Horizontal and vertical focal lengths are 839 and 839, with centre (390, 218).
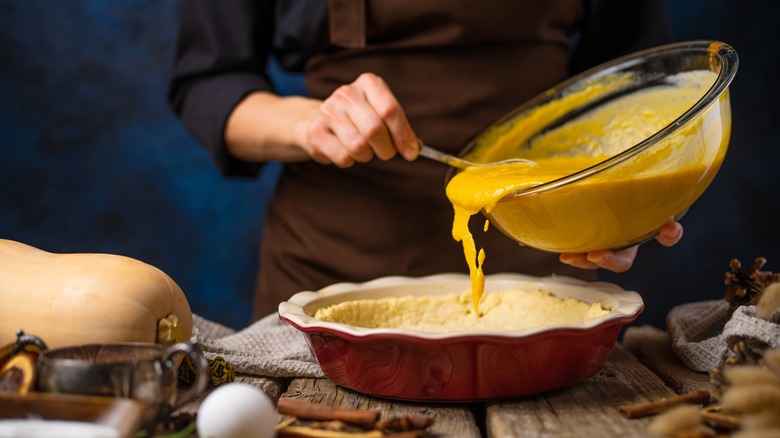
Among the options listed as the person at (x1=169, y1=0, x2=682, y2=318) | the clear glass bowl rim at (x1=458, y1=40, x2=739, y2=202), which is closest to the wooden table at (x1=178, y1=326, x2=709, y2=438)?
the clear glass bowl rim at (x1=458, y1=40, x2=739, y2=202)

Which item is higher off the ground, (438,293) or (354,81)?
(354,81)

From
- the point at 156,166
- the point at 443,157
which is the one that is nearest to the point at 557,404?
the point at 443,157

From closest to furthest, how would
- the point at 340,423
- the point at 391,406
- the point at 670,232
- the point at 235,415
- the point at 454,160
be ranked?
the point at 235,415
the point at 340,423
the point at 391,406
the point at 670,232
the point at 454,160

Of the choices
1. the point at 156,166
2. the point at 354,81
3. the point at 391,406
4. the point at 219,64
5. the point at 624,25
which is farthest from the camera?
the point at 156,166

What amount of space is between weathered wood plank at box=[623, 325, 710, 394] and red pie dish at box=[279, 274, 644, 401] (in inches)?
4.3

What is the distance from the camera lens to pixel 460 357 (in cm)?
93

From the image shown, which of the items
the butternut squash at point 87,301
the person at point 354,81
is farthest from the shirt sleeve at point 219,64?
the butternut squash at point 87,301

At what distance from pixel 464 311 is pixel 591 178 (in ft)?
1.05

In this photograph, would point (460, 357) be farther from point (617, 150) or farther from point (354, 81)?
point (354, 81)

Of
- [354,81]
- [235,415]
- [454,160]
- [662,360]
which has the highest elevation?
Result: [354,81]

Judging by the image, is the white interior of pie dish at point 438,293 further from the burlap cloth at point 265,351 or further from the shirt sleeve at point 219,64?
the shirt sleeve at point 219,64

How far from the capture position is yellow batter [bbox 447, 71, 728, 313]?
3.33 ft

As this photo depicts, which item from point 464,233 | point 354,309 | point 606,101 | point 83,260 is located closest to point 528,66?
point 606,101

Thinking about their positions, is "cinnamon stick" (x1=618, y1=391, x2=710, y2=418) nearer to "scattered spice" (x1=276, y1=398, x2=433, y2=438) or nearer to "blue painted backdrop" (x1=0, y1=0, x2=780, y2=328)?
"scattered spice" (x1=276, y1=398, x2=433, y2=438)
